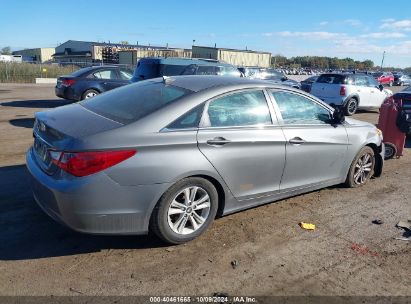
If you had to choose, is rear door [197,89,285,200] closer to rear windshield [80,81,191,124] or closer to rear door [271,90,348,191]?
rear door [271,90,348,191]

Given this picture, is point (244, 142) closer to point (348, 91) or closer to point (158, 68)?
point (158, 68)

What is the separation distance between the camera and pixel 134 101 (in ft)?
13.4

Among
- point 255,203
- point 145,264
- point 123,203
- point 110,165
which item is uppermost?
point 110,165

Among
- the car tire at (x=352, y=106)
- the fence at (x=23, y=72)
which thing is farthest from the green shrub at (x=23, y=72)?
the car tire at (x=352, y=106)

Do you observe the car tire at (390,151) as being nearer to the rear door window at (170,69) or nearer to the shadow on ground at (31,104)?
the rear door window at (170,69)

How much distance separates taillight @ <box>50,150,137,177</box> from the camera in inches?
127

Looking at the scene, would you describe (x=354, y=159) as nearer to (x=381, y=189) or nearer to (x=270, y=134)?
(x=381, y=189)

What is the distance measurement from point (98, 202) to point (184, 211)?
0.86m

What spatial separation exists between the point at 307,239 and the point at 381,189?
2.34m

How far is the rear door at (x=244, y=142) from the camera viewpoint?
3.87 meters

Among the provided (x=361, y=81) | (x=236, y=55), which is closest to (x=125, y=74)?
(x=361, y=81)

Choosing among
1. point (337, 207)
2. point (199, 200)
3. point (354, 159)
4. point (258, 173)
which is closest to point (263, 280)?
point (199, 200)

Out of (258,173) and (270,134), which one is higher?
(270,134)

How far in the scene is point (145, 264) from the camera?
349 centimetres
